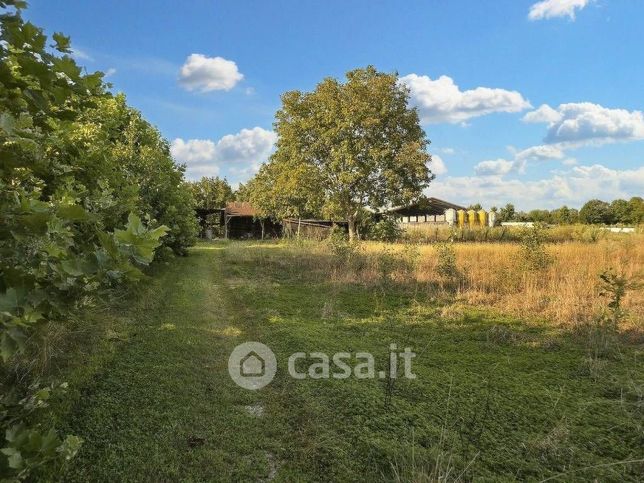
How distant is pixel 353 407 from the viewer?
3953 millimetres

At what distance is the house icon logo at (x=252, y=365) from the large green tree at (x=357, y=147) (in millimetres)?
20244

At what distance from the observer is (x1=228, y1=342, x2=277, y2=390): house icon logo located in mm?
4680

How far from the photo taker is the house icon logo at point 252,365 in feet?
15.4

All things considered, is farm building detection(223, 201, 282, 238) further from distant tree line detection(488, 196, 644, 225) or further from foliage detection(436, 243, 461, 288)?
foliage detection(436, 243, 461, 288)

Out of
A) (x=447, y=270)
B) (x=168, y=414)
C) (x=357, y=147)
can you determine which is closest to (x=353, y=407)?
(x=168, y=414)

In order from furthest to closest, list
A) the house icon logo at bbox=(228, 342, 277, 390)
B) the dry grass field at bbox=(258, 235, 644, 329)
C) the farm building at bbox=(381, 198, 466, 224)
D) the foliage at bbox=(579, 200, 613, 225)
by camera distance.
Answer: the foliage at bbox=(579, 200, 613, 225)
the farm building at bbox=(381, 198, 466, 224)
the dry grass field at bbox=(258, 235, 644, 329)
the house icon logo at bbox=(228, 342, 277, 390)

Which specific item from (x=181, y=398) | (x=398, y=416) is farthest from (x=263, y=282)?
(x=398, y=416)

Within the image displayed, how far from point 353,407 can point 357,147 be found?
78.2 feet

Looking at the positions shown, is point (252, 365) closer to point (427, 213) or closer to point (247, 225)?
point (427, 213)

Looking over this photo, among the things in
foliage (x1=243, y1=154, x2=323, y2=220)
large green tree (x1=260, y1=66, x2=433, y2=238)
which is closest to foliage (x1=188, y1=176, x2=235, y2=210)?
foliage (x1=243, y1=154, x2=323, y2=220)

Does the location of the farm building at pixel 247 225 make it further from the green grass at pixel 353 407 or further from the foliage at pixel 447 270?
the green grass at pixel 353 407

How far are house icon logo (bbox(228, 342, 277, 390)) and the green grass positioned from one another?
107mm

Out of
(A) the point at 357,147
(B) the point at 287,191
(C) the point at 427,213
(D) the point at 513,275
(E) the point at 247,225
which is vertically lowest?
(D) the point at 513,275

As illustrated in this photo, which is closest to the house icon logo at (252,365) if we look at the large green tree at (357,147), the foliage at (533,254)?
the foliage at (533,254)
